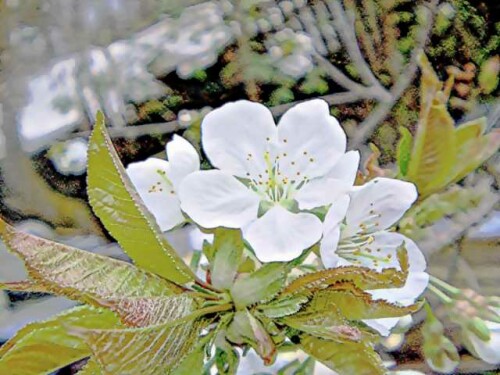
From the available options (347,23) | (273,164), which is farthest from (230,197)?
(347,23)

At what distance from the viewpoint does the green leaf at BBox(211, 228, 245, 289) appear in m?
0.33

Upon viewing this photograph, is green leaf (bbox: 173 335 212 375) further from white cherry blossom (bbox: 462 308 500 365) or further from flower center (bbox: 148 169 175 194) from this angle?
white cherry blossom (bbox: 462 308 500 365)

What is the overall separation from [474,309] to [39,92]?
0.92 m

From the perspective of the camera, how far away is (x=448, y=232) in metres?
0.64

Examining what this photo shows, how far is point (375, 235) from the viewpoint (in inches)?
13.8

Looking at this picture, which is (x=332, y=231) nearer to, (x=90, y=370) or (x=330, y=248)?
(x=330, y=248)

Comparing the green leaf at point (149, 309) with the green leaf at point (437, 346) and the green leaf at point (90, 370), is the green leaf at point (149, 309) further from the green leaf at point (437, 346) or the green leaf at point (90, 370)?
the green leaf at point (437, 346)

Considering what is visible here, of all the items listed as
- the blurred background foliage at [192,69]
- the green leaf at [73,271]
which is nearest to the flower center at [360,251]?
the green leaf at [73,271]

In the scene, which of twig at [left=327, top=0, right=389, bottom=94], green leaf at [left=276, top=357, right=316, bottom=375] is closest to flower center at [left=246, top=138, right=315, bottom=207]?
green leaf at [left=276, top=357, right=316, bottom=375]

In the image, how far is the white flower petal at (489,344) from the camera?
17.1 inches

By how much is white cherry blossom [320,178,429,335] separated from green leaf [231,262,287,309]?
0.07 feet

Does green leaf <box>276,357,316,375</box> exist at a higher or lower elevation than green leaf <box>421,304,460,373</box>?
higher

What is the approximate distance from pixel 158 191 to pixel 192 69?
85 centimetres

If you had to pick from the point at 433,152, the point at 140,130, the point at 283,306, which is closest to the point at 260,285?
the point at 283,306
